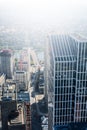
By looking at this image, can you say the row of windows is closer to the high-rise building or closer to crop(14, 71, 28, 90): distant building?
the high-rise building

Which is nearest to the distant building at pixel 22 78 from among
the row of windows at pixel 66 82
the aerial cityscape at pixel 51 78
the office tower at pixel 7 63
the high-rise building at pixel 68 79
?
the aerial cityscape at pixel 51 78

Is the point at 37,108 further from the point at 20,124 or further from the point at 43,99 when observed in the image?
Result: the point at 20,124

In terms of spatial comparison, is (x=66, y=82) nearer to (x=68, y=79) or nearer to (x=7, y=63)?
(x=68, y=79)

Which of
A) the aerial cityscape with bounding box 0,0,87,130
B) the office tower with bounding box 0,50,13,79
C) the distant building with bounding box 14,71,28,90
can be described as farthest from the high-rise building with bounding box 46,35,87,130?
the office tower with bounding box 0,50,13,79

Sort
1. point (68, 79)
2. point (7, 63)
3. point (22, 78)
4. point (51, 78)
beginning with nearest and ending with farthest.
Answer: point (68, 79)
point (51, 78)
point (22, 78)
point (7, 63)

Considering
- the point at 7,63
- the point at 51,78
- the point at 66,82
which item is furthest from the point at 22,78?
the point at 66,82

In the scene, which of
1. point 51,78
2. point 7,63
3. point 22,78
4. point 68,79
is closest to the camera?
point 68,79

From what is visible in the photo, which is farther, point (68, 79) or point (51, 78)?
point (51, 78)

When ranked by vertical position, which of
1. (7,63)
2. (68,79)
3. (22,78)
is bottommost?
(22,78)
